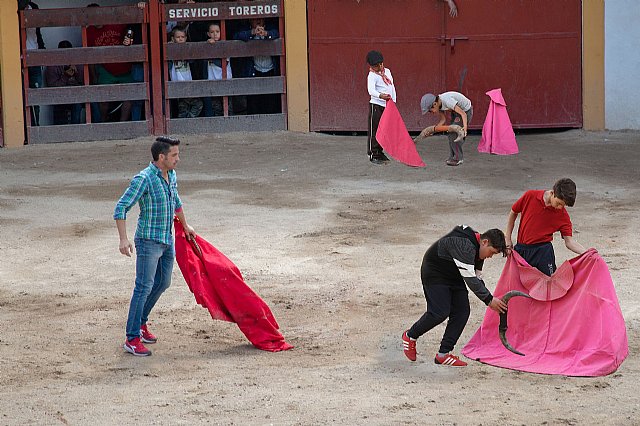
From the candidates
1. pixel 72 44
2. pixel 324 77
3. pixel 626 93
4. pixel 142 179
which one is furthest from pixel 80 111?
pixel 142 179

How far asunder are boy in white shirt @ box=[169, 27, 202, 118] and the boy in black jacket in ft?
31.6

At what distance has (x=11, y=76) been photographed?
642 inches

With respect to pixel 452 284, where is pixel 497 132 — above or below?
above

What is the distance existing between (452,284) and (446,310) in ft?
0.55

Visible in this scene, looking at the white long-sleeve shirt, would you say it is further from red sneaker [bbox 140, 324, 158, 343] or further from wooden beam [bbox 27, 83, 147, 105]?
red sneaker [bbox 140, 324, 158, 343]

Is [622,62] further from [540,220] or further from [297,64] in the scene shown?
[540,220]

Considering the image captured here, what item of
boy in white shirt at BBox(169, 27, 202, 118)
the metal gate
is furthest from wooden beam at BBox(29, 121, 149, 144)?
the metal gate

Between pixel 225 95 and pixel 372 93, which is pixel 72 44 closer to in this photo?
pixel 225 95

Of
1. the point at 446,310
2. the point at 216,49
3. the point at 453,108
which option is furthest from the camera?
the point at 216,49

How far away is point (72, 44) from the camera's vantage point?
17141mm

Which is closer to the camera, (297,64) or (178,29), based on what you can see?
(178,29)

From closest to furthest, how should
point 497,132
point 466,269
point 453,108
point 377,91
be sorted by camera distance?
point 466,269
point 453,108
point 377,91
point 497,132

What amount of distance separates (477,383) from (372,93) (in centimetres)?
713

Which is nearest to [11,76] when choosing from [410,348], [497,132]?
[497,132]
